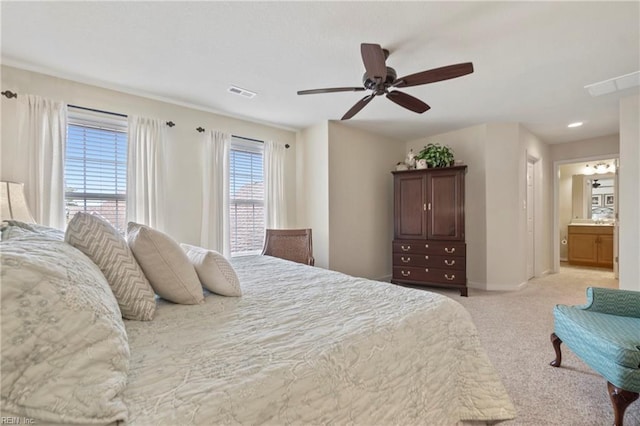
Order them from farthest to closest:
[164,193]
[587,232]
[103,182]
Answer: [587,232]
[164,193]
[103,182]

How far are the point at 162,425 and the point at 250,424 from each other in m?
0.20

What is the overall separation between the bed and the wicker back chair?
2.06 metres

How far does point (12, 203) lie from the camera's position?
2080mm

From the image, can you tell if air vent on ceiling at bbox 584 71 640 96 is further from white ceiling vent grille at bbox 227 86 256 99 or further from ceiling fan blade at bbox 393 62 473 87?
white ceiling vent grille at bbox 227 86 256 99

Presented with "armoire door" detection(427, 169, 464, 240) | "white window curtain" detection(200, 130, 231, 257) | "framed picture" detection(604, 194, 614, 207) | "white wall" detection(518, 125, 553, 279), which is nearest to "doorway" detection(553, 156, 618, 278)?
"framed picture" detection(604, 194, 614, 207)

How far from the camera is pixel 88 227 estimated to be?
1115 mm

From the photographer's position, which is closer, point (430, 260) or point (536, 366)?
point (536, 366)

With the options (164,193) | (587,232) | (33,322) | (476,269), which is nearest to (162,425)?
(33,322)

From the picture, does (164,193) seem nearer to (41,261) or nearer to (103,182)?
(103,182)

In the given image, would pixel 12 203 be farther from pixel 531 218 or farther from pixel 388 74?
pixel 531 218

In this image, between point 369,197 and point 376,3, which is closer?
point 376,3

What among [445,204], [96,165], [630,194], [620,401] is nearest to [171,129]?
[96,165]

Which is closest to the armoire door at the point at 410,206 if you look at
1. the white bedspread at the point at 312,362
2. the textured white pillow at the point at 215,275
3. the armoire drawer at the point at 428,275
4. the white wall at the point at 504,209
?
the armoire drawer at the point at 428,275

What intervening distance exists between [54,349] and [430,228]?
426 centimetres
